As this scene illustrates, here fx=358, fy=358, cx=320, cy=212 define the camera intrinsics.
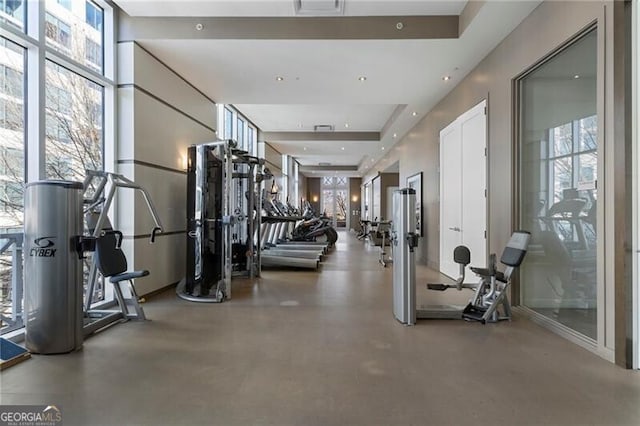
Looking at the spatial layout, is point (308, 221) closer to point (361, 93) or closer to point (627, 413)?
point (361, 93)

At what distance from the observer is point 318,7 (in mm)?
4270

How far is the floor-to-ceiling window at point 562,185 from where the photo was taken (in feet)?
10.5

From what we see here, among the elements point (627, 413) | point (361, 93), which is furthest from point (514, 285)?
point (361, 93)

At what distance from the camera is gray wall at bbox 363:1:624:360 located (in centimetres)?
288

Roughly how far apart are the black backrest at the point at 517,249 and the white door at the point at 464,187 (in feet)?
3.95

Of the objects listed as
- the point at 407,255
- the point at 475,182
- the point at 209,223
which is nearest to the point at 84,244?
the point at 209,223

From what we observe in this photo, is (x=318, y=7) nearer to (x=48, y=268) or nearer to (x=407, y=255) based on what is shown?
(x=407, y=255)

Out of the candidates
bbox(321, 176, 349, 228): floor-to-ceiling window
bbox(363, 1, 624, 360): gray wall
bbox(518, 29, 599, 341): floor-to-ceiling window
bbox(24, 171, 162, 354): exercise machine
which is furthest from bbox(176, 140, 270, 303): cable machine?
bbox(321, 176, 349, 228): floor-to-ceiling window

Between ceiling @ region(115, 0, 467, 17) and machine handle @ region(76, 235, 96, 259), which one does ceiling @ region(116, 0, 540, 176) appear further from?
machine handle @ region(76, 235, 96, 259)

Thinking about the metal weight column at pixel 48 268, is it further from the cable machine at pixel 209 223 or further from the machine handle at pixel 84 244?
the cable machine at pixel 209 223

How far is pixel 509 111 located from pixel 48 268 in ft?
16.8

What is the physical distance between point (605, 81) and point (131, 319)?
16.7ft

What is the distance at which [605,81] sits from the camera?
9.50ft

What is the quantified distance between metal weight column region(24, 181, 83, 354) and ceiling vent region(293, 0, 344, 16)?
3180 millimetres
